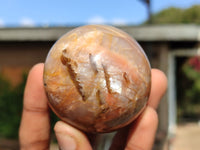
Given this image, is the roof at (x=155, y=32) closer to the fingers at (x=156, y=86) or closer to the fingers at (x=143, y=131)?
the fingers at (x=156, y=86)

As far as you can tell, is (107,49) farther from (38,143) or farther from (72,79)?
(38,143)

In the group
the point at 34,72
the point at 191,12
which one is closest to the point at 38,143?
the point at 34,72

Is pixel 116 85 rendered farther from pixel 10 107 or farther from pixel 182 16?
pixel 182 16

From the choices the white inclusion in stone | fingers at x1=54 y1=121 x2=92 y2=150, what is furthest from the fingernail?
the white inclusion in stone

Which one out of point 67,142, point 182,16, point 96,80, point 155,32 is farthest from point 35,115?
point 182,16

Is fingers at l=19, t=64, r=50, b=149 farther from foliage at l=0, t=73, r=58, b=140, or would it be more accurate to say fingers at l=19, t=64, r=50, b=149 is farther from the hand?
foliage at l=0, t=73, r=58, b=140
